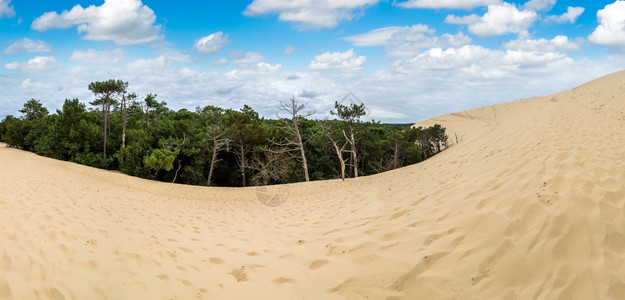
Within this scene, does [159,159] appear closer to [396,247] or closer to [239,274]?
[239,274]

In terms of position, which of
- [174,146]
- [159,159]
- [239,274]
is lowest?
[239,274]

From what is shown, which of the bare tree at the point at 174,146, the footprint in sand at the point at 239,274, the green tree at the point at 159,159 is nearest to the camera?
the footprint in sand at the point at 239,274

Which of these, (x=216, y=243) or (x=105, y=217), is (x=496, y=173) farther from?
(x=105, y=217)

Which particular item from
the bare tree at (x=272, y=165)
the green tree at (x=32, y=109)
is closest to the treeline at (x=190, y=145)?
the bare tree at (x=272, y=165)

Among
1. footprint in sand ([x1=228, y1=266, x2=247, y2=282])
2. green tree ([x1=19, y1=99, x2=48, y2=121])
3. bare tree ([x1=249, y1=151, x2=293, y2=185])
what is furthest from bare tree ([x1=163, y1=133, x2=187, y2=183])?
green tree ([x1=19, y1=99, x2=48, y2=121])

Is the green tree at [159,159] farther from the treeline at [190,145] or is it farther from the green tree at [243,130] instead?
the green tree at [243,130]

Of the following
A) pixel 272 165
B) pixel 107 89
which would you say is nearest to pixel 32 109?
pixel 107 89

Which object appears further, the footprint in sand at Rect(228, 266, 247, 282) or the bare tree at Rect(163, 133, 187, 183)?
the bare tree at Rect(163, 133, 187, 183)

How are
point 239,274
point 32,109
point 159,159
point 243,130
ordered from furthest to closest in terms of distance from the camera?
1. point 32,109
2. point 243,130
3. point 159,159
4. point 239,274

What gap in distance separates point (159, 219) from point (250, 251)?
164 inches

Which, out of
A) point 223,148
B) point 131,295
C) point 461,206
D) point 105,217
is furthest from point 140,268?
point 223,148

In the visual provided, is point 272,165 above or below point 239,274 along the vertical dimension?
above

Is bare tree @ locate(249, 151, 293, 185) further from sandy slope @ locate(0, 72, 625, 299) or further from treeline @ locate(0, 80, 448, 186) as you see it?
sandy slope @ locate(0, 72, 625, 299)

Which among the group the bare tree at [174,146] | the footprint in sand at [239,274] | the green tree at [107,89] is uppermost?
the green tree at [107,89]
